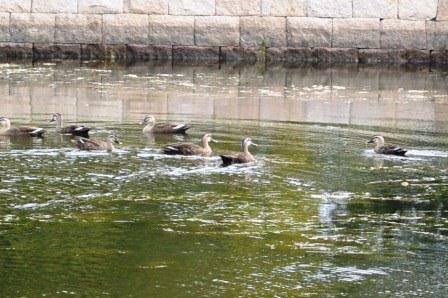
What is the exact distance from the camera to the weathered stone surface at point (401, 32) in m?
27.6

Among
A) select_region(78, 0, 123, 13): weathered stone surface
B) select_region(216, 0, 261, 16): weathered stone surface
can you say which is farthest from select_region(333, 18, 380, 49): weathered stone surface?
select_region(78, 0, 123, 13): weathered stone surface

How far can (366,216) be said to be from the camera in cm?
1209

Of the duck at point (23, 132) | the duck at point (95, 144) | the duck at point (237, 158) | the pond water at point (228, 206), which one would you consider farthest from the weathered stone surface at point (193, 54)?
the duck at point (237, 158)

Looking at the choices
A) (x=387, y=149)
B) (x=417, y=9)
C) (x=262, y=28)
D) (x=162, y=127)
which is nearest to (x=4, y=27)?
(x=262, y=28)

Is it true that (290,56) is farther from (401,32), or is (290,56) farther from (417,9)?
(417,9)

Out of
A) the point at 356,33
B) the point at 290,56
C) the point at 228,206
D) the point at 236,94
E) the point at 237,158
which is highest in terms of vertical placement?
the point at 356,33

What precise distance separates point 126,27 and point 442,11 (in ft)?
20.4

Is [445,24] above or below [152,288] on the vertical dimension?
above

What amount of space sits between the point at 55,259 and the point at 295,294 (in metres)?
1.89

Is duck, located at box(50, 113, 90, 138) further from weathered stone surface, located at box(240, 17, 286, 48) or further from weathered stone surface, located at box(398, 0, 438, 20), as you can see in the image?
weathered stone surface, located at box(398, 0, 438, 20)

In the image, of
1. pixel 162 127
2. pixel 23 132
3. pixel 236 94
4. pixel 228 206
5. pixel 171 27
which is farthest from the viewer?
pixel 171 27

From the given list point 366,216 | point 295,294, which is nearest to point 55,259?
point 295,294

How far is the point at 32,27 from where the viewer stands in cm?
2764

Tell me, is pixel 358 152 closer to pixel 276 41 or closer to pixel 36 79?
pixel 36 79
